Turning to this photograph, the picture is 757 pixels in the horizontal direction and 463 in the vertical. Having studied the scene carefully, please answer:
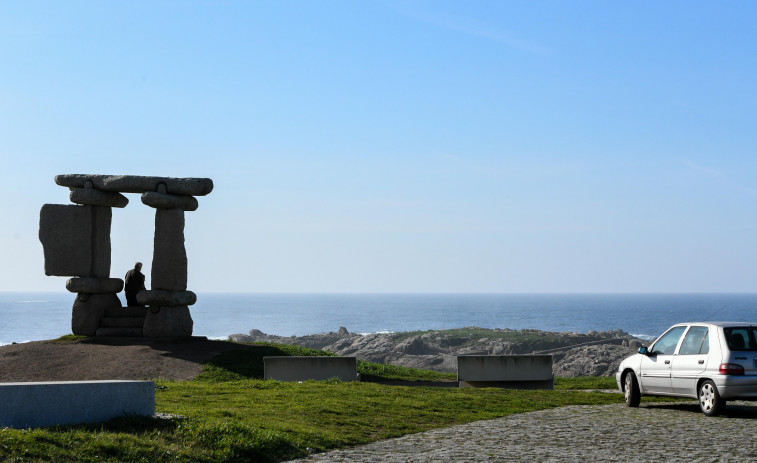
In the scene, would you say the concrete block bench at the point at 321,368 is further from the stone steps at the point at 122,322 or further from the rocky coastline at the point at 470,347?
the rocky coastline at the point at 470,347

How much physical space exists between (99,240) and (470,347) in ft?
113

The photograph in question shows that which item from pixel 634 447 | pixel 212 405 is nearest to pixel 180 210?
pixel 212 405

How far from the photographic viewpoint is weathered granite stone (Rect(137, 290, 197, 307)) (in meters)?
27.0

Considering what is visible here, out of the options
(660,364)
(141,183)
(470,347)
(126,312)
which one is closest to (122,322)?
(126,312)

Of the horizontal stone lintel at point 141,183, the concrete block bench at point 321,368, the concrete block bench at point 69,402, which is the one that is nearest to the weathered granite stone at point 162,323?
the horizontal stone lintel at point 141,183

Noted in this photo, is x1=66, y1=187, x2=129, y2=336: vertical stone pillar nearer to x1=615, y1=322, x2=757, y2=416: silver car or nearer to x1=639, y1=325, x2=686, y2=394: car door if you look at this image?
x1=615, y1=322, x2=757, y2=416: silver car

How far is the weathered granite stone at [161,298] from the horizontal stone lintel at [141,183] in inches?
124

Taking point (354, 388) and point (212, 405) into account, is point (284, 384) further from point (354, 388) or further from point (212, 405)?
point (212, 405)

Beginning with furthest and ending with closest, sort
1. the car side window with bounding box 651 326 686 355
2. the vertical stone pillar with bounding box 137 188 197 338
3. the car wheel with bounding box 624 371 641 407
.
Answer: the vertical stone pillar with bounding box 137 188 197 338 < the car wheel with bounding box 624 371 641 407 < the car side window with bounding box 651 326 686 355

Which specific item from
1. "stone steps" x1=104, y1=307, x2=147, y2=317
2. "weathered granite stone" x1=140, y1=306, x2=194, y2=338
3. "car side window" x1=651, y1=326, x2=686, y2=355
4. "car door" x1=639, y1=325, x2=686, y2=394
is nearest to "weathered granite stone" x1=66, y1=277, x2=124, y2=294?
"stone steps" x1=104, y1=307, x2=147, y2=317

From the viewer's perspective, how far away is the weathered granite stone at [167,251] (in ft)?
88.4

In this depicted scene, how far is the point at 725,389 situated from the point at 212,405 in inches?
331

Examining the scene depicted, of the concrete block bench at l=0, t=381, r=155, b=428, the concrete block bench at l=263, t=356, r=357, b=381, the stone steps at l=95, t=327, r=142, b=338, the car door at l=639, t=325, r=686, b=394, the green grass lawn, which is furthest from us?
the stone steps at l=95, t=327, r=142, b=338

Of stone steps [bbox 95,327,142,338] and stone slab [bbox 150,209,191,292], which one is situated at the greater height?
stone slab [bbox 150,209,191,292]
